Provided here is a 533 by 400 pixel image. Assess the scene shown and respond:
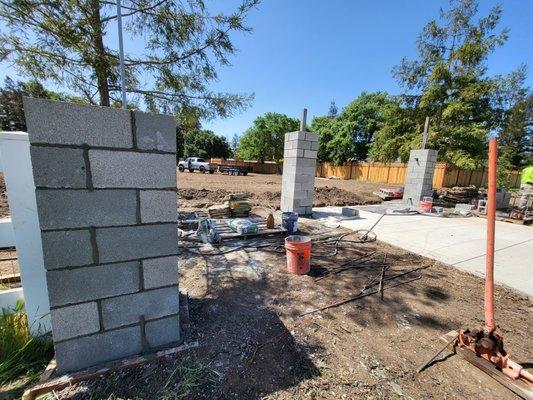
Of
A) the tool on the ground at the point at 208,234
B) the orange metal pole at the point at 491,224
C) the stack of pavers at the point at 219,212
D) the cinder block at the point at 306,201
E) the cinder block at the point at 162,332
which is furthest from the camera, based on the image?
the cinder block at the point at 306,201

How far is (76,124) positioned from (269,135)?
36.4 m

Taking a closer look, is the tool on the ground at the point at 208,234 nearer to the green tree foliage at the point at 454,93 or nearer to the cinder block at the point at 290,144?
the cinder block at the point at 290,144

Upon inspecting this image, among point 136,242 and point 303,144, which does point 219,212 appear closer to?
point 303,144

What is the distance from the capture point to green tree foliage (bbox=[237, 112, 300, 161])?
1426 inches

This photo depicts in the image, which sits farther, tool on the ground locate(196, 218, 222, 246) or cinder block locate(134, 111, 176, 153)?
tool on the ground locate(196, 218, 222, 246)

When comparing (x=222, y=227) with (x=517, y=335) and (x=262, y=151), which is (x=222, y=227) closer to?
(x=517, y=335)

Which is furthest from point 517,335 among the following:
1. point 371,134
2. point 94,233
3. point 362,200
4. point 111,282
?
point 371,134

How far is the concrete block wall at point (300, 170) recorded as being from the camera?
7059mm

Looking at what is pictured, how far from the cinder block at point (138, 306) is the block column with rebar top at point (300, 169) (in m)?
5.55

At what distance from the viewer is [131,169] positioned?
1.75 meters

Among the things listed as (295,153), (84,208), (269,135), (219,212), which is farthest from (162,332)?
(269,135)

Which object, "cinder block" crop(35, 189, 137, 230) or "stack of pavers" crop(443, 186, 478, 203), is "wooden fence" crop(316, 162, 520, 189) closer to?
"stack of pavers" crop(443, 186, 478, 203)

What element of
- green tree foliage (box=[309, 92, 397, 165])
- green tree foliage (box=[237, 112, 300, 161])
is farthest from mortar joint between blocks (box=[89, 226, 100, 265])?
green tree foliage (box=[237, 112, 300, 161])

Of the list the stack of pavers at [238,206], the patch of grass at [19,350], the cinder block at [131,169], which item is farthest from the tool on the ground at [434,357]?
the stack of pavers at [238,206]
